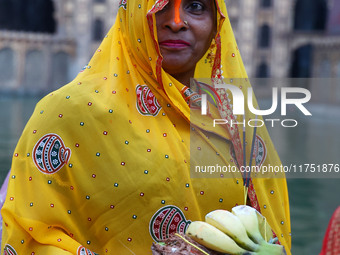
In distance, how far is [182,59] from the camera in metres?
0.99

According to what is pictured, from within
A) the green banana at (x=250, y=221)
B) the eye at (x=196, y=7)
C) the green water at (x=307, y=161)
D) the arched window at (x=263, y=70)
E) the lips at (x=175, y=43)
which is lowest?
the arched window at (x=263, y=70)

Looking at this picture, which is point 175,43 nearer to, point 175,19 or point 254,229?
point 175,19

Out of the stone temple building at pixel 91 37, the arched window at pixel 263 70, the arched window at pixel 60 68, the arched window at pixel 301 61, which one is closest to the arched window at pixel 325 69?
the stone temple building at pixel 91 37

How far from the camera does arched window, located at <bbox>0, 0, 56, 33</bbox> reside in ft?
59.7

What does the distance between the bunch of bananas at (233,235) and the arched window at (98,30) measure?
1773 cm

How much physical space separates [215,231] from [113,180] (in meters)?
0.25

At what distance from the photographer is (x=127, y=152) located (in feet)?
3.03

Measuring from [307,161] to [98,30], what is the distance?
551 inches

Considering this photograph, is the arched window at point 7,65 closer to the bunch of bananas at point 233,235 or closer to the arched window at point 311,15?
the arched window at point 311,15

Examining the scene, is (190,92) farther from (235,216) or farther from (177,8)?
(235,216)

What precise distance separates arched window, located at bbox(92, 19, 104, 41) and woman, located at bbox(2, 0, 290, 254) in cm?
1743

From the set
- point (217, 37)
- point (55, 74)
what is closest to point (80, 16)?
point (55, 74)

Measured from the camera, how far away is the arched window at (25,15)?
59.7ft

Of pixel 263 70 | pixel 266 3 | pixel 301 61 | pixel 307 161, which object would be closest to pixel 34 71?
pixel 263 70
